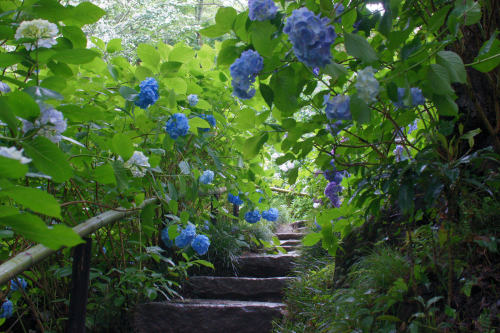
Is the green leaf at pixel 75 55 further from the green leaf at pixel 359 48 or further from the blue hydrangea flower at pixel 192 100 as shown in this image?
the blue hydrangea flower at pixel 192 100

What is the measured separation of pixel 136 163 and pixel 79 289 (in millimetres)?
424

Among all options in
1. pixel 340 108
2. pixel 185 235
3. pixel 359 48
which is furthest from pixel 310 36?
pixel 185 235

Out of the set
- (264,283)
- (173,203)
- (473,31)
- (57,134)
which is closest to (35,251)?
(57,134)

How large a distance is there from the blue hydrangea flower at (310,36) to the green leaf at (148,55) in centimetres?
92

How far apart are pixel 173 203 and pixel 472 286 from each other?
1108mm

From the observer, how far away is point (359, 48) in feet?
2.84

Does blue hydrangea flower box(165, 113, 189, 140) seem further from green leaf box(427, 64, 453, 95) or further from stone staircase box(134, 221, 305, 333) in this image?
stone staircase box(134, 221, 305, 333)

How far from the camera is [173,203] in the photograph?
1.59m

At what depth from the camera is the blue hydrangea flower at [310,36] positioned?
2.72ft

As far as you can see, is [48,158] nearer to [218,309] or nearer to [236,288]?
[218,309]

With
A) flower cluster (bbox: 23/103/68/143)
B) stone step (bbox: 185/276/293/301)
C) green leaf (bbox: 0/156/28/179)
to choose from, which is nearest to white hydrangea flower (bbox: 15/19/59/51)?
flower cluster (bbox: 23/103/68/143)

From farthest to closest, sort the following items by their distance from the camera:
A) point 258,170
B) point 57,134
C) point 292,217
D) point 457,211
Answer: point 292,217
point 258,170
point 457,211
point 57,134

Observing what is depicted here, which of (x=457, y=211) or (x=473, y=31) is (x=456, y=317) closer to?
(x=457, y=211)

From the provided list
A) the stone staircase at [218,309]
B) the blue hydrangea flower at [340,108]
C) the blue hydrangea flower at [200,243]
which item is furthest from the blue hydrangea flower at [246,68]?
the stone staircase at [218,309]
